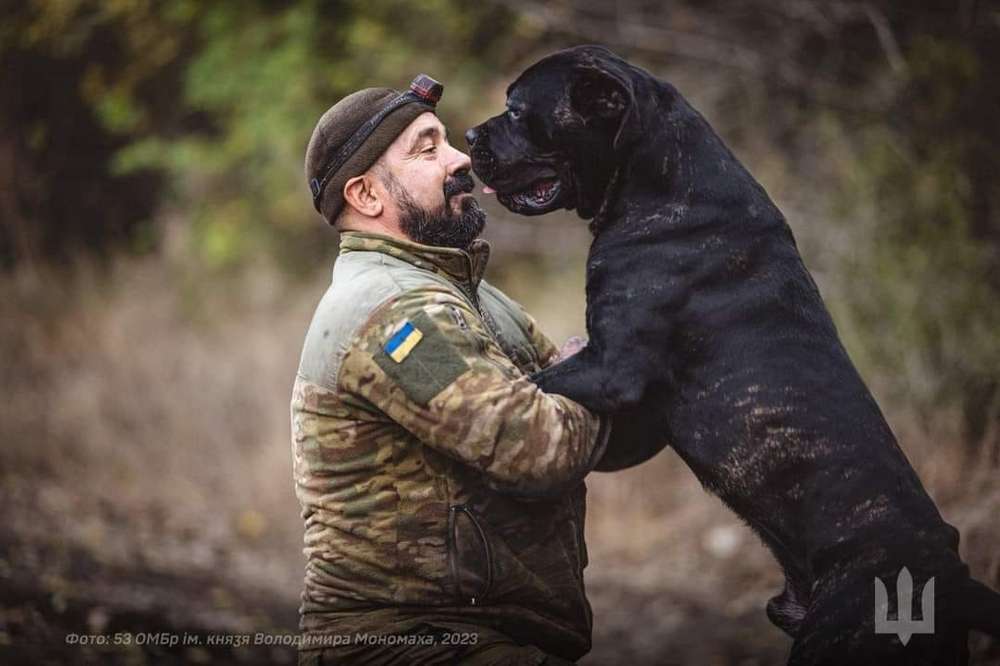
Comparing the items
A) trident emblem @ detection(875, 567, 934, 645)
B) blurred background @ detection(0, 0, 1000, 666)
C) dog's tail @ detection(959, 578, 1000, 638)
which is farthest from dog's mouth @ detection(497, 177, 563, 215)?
blurred background @ detection(0, 0, 1000, 666)

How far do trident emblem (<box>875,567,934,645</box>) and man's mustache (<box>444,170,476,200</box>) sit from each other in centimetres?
154

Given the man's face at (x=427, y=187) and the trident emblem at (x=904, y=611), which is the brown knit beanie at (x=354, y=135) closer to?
the man's face at (x=427, y=187)

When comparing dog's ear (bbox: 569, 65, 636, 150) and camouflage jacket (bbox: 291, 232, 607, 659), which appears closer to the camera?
camouflage jacket (bbox: 291, 232, 607, 659)

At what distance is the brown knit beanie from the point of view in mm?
2885

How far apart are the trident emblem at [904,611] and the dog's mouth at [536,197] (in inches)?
57.3

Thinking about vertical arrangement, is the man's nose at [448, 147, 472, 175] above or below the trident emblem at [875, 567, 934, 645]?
above

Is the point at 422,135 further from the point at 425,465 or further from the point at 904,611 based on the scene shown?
the point at 904,611

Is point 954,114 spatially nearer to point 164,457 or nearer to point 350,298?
point 350,298

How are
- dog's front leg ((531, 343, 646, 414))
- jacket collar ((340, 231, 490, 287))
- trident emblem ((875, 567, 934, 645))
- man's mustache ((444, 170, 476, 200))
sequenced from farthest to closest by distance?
man's mustache ((444, 170, 476, 200)), jacket collar ((340, 231, 490, 287)), dog's front leg ((531, 343, 646, 414)), trident emblem ((875, 567, 934, 645))

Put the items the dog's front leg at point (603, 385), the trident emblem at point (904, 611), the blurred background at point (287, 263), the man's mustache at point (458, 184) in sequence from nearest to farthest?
1. the trident emblem at point (904, 611)
2. the dog's front leg at point (603, 385)
3. the man's mustache at point (458, 184)
4. the blurred background at point (287, 263)

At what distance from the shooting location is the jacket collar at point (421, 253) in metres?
2.84

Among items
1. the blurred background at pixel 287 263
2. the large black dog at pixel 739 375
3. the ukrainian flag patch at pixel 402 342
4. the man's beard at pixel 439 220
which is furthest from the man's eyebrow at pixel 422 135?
the blurred background at pixel 287 263

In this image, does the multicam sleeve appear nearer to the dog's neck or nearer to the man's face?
the man's face

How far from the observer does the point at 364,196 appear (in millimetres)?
2930
